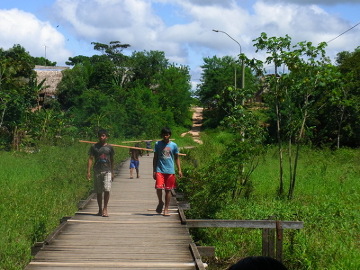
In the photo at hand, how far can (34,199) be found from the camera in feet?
49.3

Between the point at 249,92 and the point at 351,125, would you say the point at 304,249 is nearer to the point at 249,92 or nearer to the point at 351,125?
the point at 249,92

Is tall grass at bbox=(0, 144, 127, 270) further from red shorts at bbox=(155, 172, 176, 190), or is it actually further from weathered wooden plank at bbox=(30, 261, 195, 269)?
red shorts at bbox=(155, 172, 176, 190)

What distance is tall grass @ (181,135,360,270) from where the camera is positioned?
962 cm

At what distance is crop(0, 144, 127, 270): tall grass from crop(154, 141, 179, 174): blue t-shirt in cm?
242

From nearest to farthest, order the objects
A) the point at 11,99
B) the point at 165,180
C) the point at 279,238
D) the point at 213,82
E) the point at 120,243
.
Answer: the point at 120,243 < the point at 279,238 < the point at 165,180 < the point at 11,99 < the point at 213,82

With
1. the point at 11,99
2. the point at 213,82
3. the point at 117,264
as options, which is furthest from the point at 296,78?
the point at 213,82

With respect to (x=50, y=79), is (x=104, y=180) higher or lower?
lower

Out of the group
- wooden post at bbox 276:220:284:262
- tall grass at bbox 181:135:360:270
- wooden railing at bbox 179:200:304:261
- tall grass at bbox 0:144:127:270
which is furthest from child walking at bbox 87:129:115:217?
wooden post at bbox 276:220:284:262

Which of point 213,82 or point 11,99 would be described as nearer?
point 11,99

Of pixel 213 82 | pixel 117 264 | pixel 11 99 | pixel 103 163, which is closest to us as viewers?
pixel 117 264

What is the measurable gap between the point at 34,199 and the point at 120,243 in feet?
22.8

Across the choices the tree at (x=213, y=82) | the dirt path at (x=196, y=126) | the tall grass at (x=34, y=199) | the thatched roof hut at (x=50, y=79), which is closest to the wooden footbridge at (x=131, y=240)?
the tall grass at (x=34, y=199)

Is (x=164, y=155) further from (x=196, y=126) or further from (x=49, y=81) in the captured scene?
(x=196, y=126)

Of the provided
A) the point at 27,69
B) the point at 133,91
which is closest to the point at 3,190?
the point at 27,69
